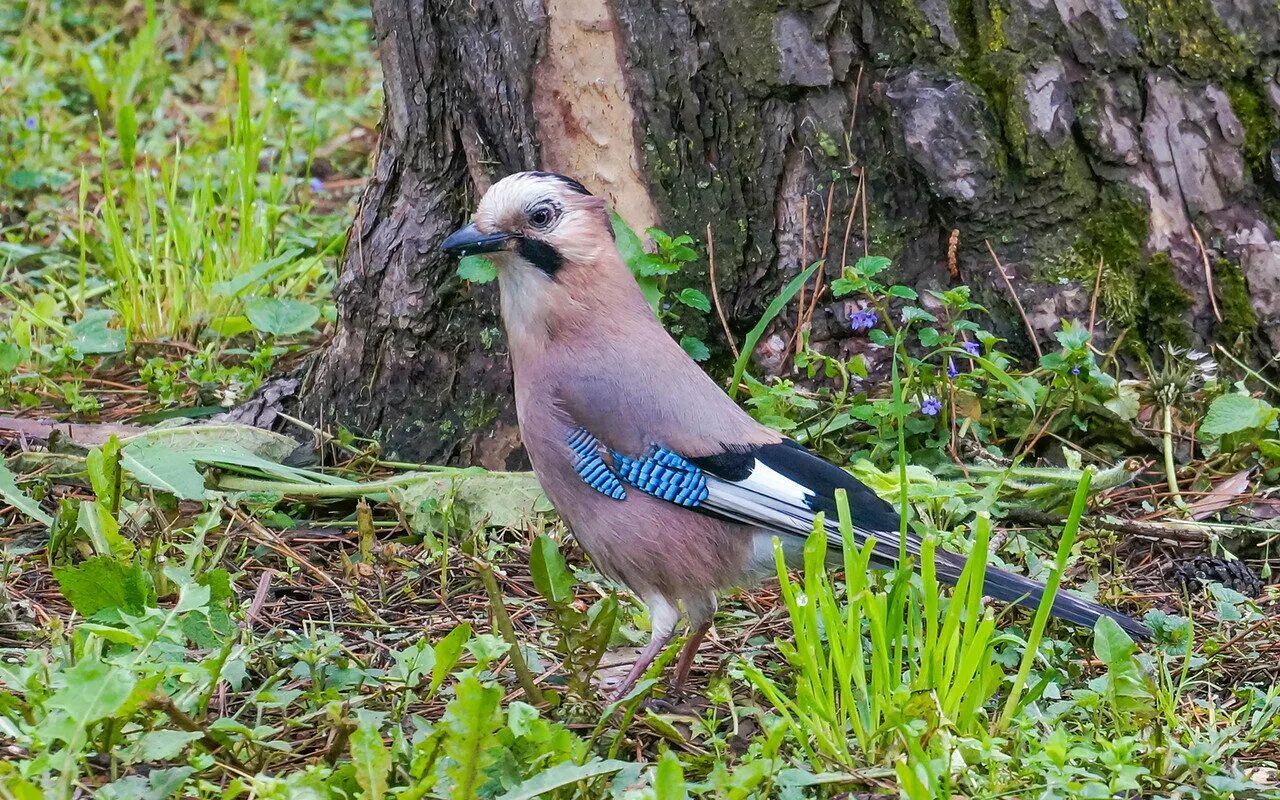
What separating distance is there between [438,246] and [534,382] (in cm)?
80

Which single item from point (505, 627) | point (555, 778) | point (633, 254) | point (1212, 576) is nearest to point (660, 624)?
point (505, 627)

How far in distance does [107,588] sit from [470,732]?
1.05 metres

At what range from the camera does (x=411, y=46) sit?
3.93 metres

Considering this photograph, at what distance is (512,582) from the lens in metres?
3.57

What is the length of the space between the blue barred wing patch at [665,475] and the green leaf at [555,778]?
0.95 m

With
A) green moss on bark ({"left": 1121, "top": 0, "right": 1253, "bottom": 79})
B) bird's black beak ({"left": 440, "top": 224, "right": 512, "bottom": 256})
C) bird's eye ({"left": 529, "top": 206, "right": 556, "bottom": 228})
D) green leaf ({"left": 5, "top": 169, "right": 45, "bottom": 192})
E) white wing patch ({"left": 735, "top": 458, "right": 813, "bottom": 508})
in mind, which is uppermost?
green moss on bark ({"left": 1121, "top": 0, "right": 1253, "bottom": 79})

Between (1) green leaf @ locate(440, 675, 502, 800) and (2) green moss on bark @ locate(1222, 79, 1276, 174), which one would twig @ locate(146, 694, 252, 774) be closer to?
(1) green leaf @ locate(440, 675, 502, 800)

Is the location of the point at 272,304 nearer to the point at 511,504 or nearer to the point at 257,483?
the point at 257,483

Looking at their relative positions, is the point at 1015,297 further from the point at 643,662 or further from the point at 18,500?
the point at 18,500

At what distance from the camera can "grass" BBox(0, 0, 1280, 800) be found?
2.44 metres

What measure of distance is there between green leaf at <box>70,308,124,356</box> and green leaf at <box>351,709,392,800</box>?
260 centimetres

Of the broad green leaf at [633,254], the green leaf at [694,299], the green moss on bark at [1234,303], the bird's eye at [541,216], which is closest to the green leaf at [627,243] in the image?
the broad green leaf at [633,254]

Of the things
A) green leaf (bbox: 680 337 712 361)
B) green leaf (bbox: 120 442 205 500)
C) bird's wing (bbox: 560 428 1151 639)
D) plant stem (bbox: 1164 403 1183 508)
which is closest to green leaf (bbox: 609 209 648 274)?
green leaf (bbox: 680 337 712 361)

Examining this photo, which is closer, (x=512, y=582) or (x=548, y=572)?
(x=548, y=572)
